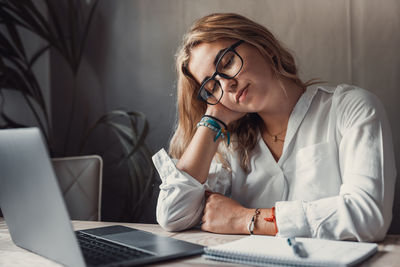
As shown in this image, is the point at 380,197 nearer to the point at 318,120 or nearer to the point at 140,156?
the point at 318,120

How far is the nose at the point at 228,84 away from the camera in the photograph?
1.70m

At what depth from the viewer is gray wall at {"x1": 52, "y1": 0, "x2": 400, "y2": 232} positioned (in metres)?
2.28

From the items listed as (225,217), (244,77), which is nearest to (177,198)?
(225,217)

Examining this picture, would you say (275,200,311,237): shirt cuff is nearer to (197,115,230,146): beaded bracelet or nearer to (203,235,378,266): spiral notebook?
(203,235,378,266): spiral notebook

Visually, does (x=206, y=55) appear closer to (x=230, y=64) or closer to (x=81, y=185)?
(x=230, y=64)

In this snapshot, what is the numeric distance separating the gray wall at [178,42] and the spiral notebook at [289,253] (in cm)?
137

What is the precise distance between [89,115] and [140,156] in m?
0.52

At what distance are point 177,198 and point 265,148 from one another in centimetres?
45

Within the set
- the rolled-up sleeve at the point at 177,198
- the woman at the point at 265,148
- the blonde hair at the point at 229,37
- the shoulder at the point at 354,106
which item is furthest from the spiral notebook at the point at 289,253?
the blonde hair at the point at 229,37

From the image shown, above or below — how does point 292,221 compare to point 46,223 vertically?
below

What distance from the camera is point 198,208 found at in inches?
63.1

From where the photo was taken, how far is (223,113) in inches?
73.5

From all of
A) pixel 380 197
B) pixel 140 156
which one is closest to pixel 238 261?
pixel 380 197

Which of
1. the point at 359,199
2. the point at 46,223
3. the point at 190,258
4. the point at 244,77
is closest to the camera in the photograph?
the point at 46,223
